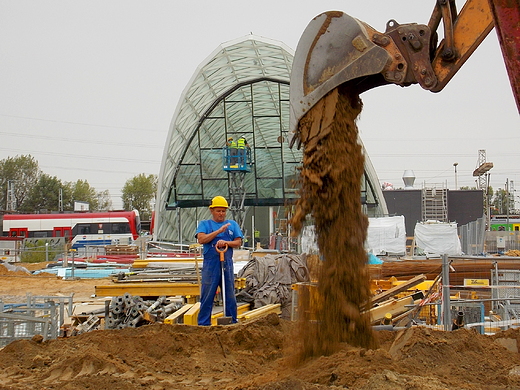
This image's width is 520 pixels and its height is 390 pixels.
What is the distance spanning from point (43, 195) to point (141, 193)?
14641 millimetres

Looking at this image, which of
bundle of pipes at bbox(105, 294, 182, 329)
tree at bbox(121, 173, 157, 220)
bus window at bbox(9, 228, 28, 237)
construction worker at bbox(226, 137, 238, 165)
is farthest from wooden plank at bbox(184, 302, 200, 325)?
tree at bbox(121, 173, 157, 220)

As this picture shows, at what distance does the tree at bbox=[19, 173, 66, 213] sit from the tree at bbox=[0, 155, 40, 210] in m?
0.61

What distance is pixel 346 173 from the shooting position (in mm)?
4867

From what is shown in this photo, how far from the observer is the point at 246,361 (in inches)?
222

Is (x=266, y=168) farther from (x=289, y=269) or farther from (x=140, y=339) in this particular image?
(x=140, y=339)

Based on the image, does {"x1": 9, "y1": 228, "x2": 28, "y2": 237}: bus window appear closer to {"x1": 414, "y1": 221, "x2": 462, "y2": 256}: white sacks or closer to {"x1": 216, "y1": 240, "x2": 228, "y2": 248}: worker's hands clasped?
{"x1": 414, "y1": 221, "x2": 462, "y2": 256}: white sacks

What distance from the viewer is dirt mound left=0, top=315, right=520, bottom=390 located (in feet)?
13.7

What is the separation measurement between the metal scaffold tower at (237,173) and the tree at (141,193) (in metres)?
53.5

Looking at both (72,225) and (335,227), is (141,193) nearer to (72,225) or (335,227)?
(72,225)

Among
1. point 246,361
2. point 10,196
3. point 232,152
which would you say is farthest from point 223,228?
point 10,196

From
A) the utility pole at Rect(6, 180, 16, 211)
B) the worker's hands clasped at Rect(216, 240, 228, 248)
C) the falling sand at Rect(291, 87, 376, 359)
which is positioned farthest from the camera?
the utility pole at Rect(6, 180, 16, 211)

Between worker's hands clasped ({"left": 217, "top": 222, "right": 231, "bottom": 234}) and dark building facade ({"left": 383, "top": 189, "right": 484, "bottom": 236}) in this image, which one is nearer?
worker's hands clasped ({"left": 217, "top": 222, "right": 231, "bottom": 234})

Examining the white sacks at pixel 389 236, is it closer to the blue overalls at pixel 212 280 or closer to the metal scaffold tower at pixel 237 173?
the metal scaffold tower at pixel 237 173

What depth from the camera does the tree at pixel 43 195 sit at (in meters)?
73.1
